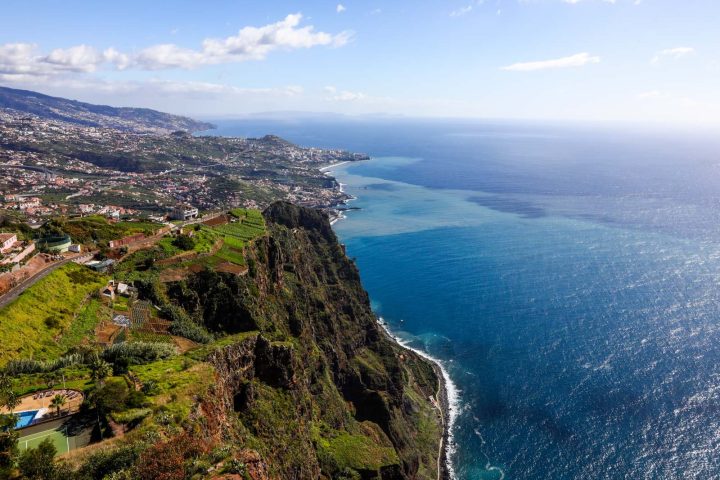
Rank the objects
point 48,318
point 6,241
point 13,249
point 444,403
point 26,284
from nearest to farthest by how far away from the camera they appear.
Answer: point 48,318 < point 26,284 < point 13,249 < point 6,241 < point 444,403

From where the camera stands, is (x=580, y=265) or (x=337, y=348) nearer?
(x=337, y=348)

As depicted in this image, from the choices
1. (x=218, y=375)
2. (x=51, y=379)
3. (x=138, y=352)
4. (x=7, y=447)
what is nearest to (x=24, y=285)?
(x=51, y=379)

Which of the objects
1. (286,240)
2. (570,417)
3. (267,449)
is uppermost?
(286,240)

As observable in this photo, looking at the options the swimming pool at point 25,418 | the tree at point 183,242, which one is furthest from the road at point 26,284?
the swimming pool at point 25,418

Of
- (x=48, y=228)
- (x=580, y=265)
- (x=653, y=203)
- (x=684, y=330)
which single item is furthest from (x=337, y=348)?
(x=653, y=203)

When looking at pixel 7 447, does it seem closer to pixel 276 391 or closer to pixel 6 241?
pixel 276 391

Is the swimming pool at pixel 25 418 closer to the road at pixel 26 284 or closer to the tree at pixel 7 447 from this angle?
the tree at pixel 7 447

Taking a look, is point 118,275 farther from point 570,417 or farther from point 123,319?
point 570,417
